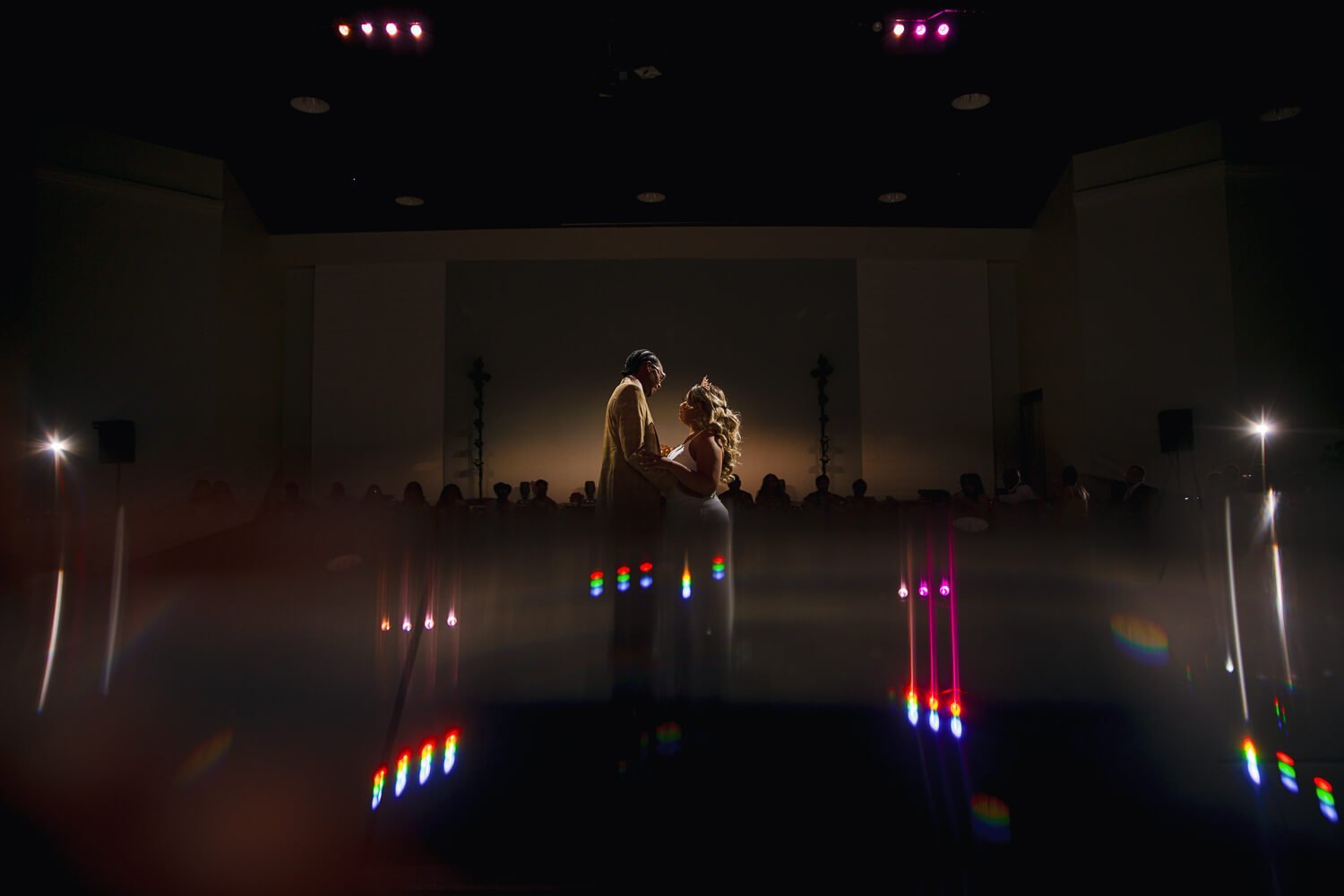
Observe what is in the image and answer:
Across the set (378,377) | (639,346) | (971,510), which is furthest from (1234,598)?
(378,377)

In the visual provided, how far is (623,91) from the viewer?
6.58 meters

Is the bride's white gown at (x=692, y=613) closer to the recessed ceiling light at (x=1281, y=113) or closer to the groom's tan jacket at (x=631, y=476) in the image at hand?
the groom's tan jacket at (x=631, y=476)

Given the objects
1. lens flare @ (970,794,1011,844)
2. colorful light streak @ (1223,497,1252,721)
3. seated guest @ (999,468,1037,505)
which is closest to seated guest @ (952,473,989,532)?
seated guest @ (999,468,1037,505)

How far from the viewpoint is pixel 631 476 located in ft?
7.96

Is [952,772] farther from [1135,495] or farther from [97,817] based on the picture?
[1135,495]

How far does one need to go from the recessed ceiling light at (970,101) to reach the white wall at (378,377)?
6107 millimetres

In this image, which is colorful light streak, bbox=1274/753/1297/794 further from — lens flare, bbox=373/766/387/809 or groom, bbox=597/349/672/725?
lens flare, bbox=373/766/387/809

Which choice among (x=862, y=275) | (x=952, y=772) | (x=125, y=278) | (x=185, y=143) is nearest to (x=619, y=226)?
(x=862, y=275)

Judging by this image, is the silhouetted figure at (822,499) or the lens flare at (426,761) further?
the silhouetted figure at (822,499)

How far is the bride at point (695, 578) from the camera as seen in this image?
2.24 metres

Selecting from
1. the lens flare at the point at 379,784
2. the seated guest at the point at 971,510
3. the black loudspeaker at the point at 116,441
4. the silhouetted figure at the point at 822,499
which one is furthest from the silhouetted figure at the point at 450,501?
the lens flare at the point at 379,784

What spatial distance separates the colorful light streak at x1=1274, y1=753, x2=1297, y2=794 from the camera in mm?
1715

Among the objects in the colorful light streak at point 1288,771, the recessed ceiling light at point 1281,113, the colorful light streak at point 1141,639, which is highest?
the recessed ceiling light at point 1281,113

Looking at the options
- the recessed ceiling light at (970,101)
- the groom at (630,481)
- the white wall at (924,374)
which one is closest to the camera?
the groom at (630,481)
